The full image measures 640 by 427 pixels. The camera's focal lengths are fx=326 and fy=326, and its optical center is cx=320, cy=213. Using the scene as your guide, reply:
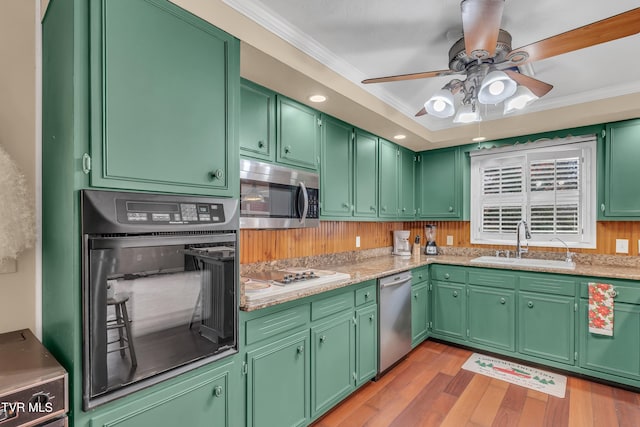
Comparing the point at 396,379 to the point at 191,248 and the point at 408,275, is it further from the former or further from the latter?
the point at 191,248

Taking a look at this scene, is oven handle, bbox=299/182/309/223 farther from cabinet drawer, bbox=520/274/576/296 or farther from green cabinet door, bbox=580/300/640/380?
green cabinet door, bbox=580/300/640/380

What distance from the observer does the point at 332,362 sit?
2.24m

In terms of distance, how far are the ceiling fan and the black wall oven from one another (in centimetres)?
129

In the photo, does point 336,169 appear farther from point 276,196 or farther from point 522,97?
point 522,97

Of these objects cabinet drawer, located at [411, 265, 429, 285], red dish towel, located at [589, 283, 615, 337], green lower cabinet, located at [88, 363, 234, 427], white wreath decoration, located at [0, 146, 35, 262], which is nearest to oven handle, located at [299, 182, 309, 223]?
green lower cabinet, located at [88, 363, 234, 427]

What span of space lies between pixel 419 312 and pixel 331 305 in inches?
61.2

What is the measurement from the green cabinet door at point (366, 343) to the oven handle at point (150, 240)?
1404mm

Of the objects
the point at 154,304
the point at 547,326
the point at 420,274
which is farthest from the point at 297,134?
the point at 547,326

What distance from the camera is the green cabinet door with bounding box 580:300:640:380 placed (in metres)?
2.58

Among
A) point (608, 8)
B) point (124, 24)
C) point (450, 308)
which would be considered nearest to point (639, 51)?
point (608, 8)

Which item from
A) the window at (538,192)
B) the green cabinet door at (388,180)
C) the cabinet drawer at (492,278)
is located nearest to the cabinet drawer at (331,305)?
the green cabinet door at (388,180)

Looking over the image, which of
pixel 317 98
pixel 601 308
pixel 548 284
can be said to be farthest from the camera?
pixel 548 284

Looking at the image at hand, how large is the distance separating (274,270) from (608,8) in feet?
8.56

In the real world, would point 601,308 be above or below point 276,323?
below
